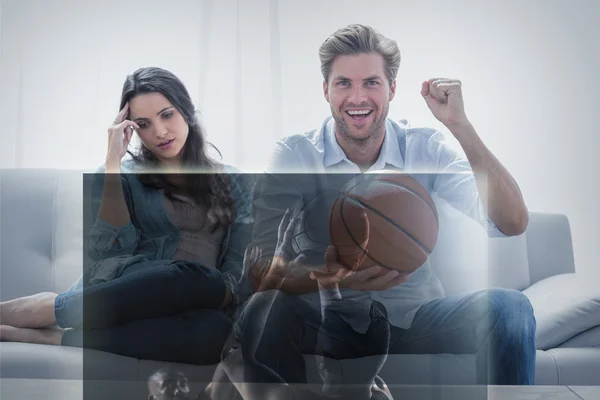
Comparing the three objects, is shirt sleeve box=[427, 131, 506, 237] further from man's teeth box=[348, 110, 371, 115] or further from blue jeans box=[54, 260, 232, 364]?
blue jeans box=[54, 260, 232, 364]

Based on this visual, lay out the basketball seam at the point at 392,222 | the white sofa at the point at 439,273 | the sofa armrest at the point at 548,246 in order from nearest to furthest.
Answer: the basketball seam at the point at 392,222 < the white sofa at the point at 439,273 < the sofa armrest at the point at 548,246

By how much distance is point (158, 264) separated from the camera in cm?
192

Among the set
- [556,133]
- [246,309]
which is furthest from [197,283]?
[556,133]

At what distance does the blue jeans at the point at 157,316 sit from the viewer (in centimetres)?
188

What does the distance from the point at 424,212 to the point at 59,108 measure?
110 centimetres

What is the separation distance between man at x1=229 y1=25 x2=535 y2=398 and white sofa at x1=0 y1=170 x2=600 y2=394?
5cm

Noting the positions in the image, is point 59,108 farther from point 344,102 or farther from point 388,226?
point 388,226

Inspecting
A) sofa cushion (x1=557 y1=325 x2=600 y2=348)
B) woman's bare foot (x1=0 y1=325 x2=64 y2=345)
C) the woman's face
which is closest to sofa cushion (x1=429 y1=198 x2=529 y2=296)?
sofa cushion (x1=557 y1=325 x2=600 y2=348)

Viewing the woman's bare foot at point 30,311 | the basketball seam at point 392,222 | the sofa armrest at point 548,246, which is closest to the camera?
the basketball seam at point 392,222

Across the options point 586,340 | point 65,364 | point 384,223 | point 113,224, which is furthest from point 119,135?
point 586,340

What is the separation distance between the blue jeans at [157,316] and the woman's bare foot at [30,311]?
52mm

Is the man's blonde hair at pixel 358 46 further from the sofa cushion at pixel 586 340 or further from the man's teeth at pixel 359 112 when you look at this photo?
the sofa cushion at pixel 586 340

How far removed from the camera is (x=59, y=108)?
2.12 m

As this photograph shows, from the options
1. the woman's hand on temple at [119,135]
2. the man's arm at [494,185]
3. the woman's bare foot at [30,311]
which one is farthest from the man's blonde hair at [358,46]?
the woman's bare foot at [30,311]
